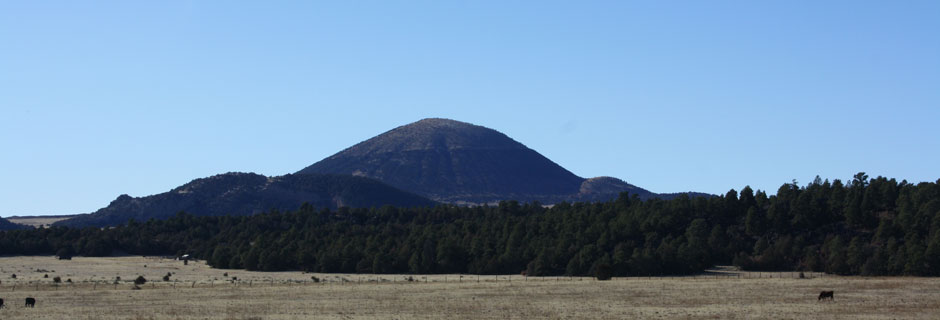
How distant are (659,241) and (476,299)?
194ft

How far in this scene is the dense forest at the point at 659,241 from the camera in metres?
110

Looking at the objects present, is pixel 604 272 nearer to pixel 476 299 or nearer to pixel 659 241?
pixel 659 241

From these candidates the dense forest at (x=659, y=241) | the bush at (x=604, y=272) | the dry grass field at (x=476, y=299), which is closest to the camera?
the dry grass field at (x=476, y=299)

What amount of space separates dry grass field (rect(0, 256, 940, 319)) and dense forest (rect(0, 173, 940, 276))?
11.3 metres

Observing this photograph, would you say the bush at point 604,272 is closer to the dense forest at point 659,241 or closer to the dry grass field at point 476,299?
the dense forest at point 659,241

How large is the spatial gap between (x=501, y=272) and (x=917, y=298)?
59694 millimetres

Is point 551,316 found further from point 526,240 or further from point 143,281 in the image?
point 526,240

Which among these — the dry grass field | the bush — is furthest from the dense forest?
the dry grass field

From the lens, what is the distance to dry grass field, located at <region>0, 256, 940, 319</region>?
191ft

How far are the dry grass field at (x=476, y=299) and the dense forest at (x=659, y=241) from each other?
11288 millimetres

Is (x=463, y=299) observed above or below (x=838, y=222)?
below

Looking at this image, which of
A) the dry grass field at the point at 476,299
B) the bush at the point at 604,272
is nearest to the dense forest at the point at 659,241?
the bush at the point at 604,272

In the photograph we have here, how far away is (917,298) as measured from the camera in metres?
67.4

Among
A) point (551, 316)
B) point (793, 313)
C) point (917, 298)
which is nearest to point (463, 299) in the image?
point (551, 316)
